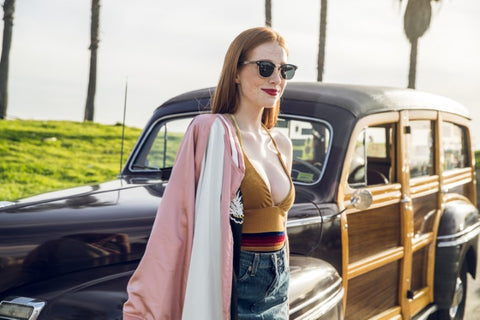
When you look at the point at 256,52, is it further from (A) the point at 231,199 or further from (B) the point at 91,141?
(B) the point at 91,141

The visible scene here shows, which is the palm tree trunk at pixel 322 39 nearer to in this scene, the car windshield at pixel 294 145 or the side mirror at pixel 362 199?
the car windshield at pixel 294 145

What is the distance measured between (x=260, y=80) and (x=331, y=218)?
1391mm

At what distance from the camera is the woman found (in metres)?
1.85

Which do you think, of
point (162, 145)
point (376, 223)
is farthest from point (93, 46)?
point (376, 223)

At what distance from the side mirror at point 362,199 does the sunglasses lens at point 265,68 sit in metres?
1.33

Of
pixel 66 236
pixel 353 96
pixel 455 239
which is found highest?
pixel 353 96

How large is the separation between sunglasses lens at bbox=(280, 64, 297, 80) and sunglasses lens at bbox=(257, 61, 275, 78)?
55mm

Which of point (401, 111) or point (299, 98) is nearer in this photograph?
point (299, 98)

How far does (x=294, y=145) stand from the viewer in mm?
3676

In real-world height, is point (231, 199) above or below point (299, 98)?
below

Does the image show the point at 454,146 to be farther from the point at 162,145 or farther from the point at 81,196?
the point at 81,196

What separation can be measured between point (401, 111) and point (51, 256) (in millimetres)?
2527

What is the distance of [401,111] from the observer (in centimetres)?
411

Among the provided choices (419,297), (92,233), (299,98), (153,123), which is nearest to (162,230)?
(92,233)
